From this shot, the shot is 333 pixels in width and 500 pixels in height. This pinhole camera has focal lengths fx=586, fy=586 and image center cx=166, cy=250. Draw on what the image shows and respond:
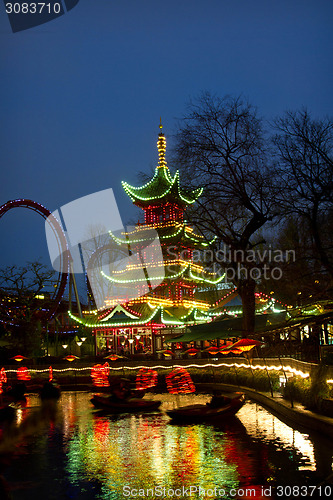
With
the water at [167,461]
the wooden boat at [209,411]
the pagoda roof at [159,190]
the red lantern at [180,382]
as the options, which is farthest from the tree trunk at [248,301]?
the pagoda roof at [159,190]

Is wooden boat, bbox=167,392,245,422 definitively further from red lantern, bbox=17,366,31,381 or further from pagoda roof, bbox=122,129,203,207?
pagoda roof, bbox=122,129,203,207

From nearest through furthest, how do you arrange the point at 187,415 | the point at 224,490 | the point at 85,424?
→ the point at 224,490 < the point at 187,415 < the point at 85,424

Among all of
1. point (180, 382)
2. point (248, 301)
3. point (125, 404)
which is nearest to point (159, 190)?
point (180, 382)

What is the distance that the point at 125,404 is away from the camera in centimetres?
2345

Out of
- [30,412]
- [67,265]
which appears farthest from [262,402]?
[67,265]

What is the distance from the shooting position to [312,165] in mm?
19188

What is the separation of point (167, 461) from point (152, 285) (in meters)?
42.4

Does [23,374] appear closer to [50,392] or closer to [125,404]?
[50,392]

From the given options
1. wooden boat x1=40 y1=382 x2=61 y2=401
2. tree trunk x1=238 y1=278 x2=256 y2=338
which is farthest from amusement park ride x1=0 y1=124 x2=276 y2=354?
tree trunk x1=238 y1=278 x2=256 y2=338

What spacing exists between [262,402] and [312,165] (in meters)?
10.3

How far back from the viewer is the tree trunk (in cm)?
2856

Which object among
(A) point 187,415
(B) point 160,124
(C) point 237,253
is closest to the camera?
(A) point 187,415

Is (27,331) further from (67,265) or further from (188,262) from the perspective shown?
(188,262)

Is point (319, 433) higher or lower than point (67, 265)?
lower
